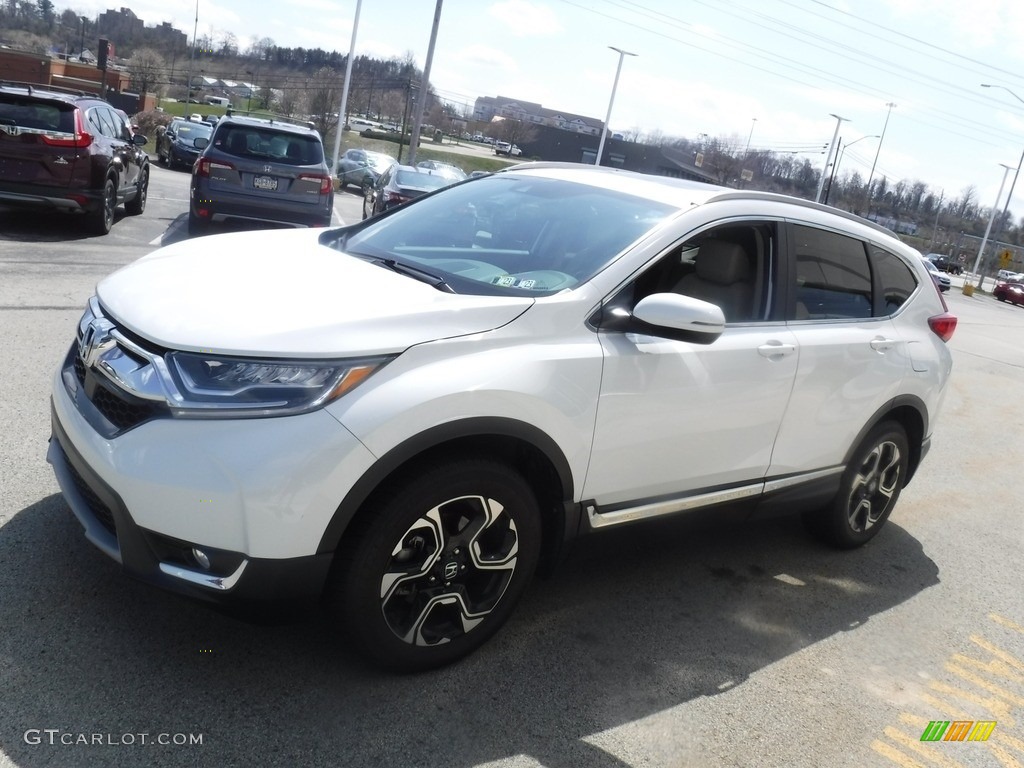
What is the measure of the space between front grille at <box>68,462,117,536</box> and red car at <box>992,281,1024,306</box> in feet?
173

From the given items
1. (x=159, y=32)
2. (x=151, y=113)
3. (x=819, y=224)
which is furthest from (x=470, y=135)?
(x=819, y=224)

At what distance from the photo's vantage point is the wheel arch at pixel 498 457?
8.80 ft

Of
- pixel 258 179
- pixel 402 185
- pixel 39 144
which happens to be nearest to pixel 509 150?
pixel 402 185

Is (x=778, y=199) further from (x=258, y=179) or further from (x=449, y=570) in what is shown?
(x=258, y=179)

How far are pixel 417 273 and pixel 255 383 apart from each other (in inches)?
37.4

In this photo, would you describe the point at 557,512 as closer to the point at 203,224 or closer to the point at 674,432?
the point at 674,432

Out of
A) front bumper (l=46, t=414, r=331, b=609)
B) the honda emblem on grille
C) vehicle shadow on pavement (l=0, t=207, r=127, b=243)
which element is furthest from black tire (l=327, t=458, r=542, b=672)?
vehicle shadow on pavement (l=0, t=207, r=127, b=243)

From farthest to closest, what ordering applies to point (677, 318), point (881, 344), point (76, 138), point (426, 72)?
point (426, 72) → point (76, 138) → point (881, 344) → point (677, 318)

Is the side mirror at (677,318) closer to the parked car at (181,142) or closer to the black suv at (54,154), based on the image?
the black suv at (54,154)

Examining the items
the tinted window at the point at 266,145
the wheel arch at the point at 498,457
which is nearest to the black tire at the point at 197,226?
the tinted window at the point at 266,145

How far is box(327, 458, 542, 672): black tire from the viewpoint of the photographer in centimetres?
279

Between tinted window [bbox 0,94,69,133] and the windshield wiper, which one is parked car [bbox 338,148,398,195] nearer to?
tinted window [bbox 0,94,69,133]

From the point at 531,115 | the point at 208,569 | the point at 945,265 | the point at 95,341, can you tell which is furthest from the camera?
the point at 531,115

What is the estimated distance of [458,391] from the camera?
2.83 m
